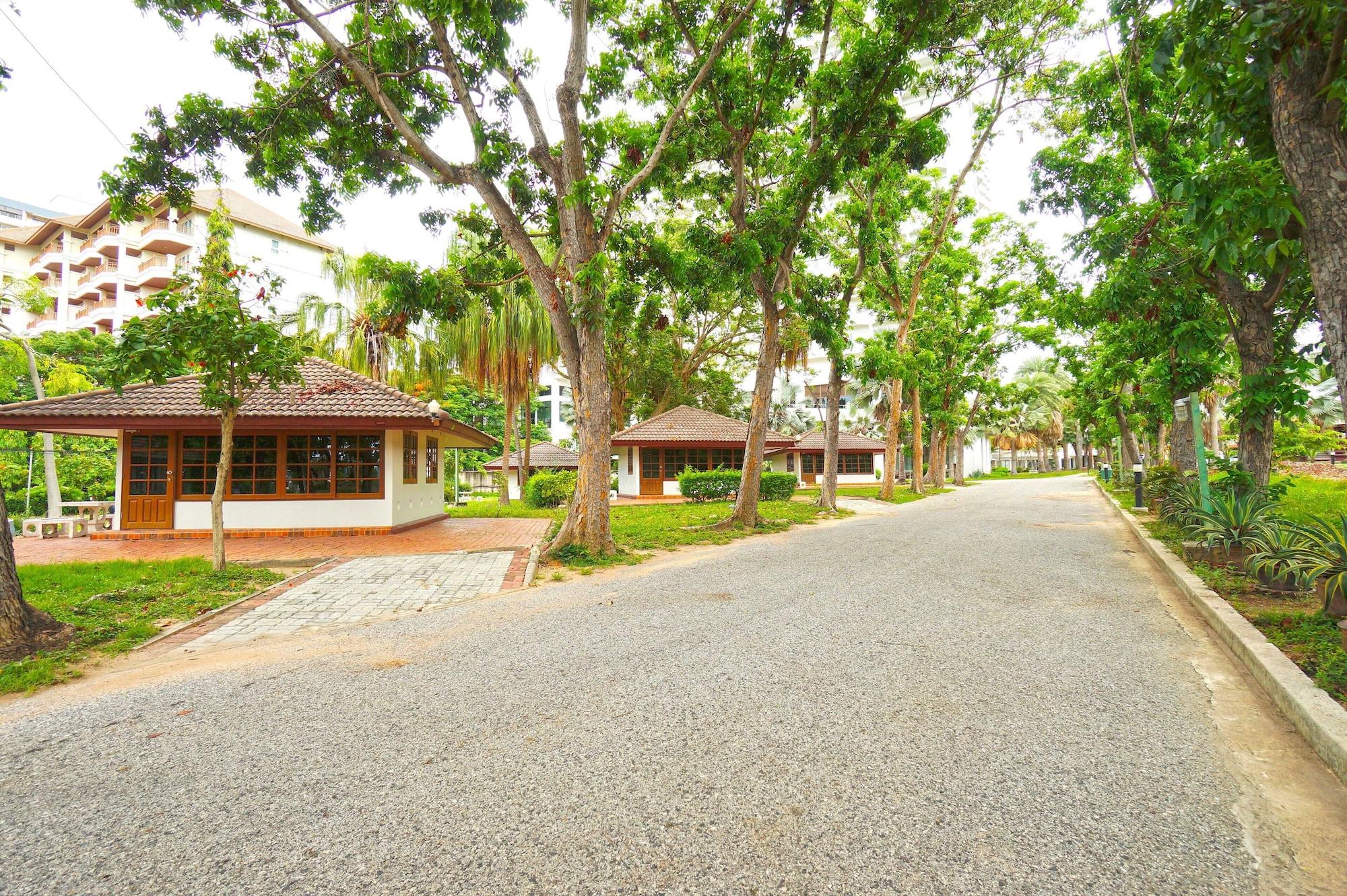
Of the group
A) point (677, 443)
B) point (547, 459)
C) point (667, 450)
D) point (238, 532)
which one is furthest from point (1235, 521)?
point (547, 459)

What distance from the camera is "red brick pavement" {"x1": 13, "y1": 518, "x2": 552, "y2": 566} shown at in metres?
9.91

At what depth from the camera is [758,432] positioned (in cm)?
1340

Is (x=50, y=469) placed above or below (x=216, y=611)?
above

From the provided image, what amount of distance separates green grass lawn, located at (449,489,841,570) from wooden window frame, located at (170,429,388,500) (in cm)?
433

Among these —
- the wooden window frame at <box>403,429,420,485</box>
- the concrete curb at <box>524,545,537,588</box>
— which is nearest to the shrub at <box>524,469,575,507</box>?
the wooden window frame at <box>403,429,420,485</box>

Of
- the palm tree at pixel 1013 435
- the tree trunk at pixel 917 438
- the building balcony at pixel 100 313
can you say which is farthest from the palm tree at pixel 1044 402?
the building balcony at pixel 100 313

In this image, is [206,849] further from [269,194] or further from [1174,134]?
[1174,134]

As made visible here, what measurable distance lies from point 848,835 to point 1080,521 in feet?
45.8

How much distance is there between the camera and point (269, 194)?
9.86 meters

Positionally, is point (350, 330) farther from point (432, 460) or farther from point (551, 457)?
point (551, 457)

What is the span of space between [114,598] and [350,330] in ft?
51.4

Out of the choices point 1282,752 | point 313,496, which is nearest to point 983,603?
point 1282,752

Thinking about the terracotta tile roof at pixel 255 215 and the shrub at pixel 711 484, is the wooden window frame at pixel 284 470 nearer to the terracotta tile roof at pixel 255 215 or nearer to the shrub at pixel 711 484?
A: the shrub at pixel 711 484

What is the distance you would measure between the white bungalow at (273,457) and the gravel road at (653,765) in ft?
27.1
